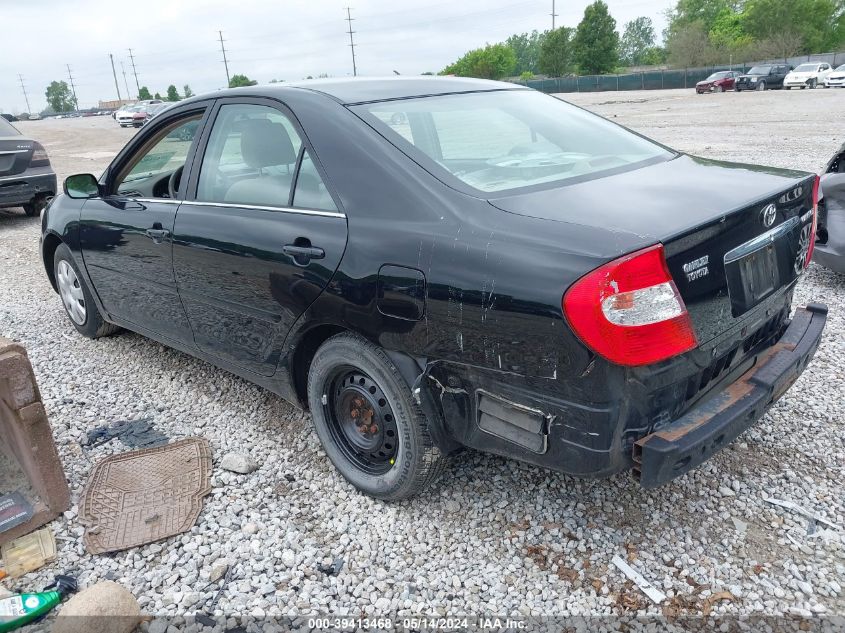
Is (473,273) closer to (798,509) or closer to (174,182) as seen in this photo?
(798,509)

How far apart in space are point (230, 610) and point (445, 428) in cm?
101

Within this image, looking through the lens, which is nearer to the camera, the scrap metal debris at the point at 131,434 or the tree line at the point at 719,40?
the scrap metal debris at the point at 131,434

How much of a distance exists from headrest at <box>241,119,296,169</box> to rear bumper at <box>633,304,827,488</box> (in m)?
1.92

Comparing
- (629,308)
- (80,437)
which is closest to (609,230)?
(629,308)

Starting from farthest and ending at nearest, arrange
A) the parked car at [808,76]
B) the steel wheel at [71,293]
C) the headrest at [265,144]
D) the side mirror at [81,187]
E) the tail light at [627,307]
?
1. the parked car at [808,76]
2. the steel wheel at [71,293]
3. the side mirror at [81,187]
4. the headrest at [265,144]
5. the tail light at [627,307]

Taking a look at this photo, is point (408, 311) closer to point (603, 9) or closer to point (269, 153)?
point (269, 153)

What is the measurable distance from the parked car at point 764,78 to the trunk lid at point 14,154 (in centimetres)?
3862

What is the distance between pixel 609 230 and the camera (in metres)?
2.08

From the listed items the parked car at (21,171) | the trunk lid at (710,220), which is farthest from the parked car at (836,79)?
A: the trunk lid at (710,220)

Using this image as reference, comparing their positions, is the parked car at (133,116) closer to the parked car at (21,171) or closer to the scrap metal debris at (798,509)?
the parked car at (21,171)

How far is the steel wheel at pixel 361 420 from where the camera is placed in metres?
2.75

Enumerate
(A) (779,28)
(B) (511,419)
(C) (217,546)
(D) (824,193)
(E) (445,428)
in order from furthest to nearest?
1. (A) (779,28)
2. (D) (824,193)
3. (C) (217,546)
4. (E) (445,428)
5. (B) (511,419)

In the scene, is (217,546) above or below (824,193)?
below

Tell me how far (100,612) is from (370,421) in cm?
121
